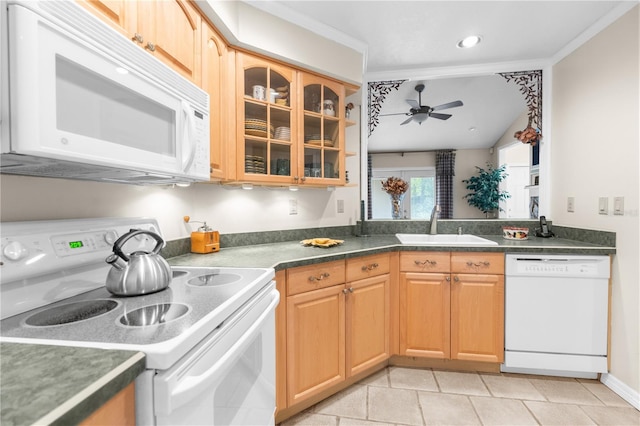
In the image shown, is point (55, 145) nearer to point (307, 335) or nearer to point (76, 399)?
point (76, 399)

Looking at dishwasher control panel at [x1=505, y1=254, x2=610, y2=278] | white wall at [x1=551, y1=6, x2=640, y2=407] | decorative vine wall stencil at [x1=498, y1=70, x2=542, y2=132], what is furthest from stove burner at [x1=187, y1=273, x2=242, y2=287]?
decorative vine wall stencil at [x1=498, y1=70, x2=542, y2=132]

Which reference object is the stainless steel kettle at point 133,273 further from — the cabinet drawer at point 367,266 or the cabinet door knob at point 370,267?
the cabinet door knob at point 370,267

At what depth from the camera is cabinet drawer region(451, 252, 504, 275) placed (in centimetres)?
213

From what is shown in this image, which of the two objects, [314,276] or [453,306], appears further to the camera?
[453,306]

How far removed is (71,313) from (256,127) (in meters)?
1.34

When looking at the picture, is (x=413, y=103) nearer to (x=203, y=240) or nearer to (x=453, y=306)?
(x=453, y=306)

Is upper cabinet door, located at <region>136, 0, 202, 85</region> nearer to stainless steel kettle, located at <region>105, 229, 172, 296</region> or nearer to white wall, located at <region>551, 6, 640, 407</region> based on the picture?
stainless steel kettle, located at <region>105, 229, 172, 296</region>

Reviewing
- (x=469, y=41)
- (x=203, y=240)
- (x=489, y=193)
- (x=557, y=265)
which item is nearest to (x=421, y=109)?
(x=469, y=41)

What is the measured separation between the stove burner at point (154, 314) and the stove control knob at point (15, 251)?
0.34 meters

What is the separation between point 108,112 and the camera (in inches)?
33.6

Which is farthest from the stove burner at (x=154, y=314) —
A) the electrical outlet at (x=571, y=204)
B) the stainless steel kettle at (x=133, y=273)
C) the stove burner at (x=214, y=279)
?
the electrical outlet at (x=571, y=204)

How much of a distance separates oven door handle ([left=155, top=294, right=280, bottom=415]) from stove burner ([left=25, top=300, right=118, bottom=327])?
377mm

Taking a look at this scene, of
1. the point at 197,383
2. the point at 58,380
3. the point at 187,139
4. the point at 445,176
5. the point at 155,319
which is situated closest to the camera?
the point at 58,380

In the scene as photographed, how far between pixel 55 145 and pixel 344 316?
1627 millimetres
